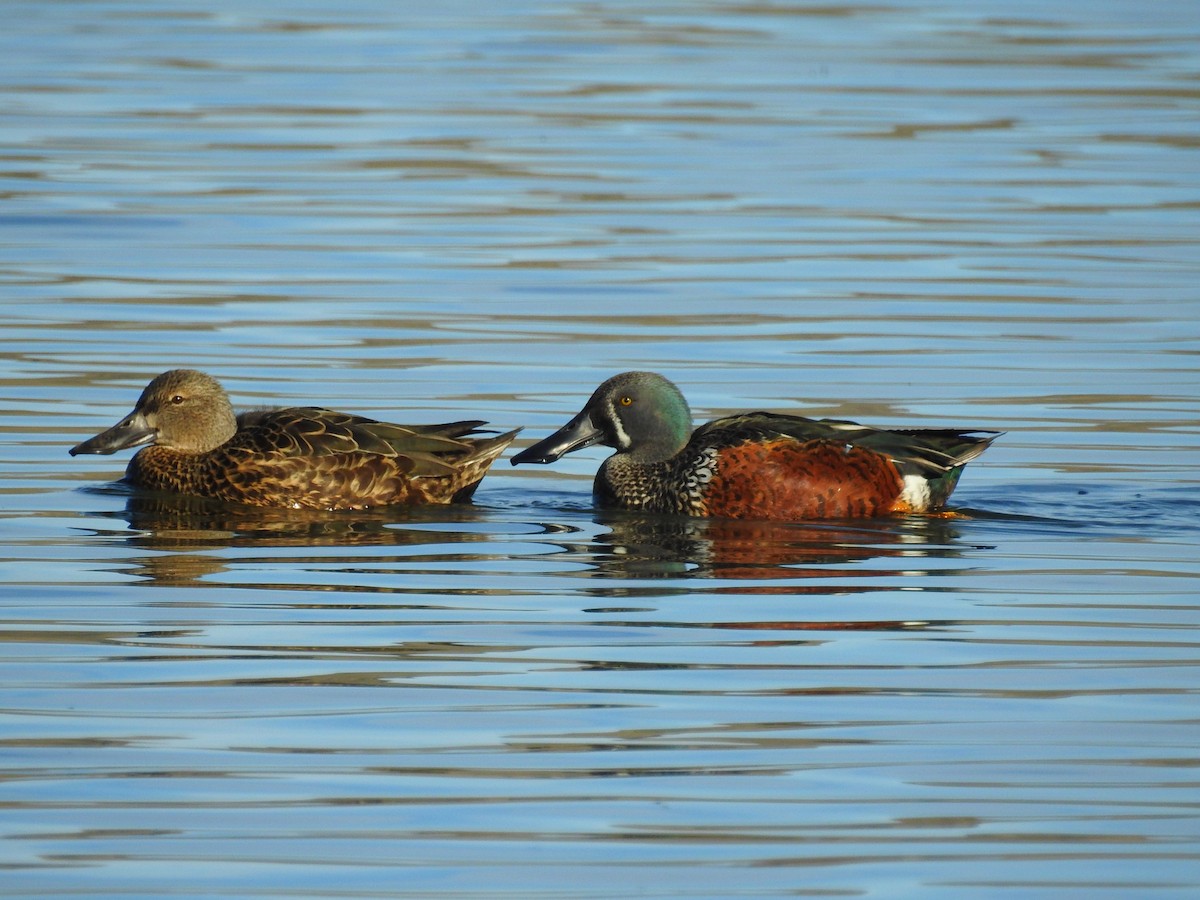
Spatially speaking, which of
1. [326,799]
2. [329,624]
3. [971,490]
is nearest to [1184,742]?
[326,799]

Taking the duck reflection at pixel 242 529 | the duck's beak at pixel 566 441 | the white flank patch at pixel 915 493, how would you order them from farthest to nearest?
the duck's beak at pixel 566 441, the white flank patch at pixel 915 493, the duck reflection at pixel 242 529

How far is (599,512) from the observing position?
1055cm

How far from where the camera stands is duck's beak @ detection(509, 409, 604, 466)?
35.0 feet

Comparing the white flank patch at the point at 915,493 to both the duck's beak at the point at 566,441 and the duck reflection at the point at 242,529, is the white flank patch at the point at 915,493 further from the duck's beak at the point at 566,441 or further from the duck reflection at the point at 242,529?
the duck reflection at the point at 242,529

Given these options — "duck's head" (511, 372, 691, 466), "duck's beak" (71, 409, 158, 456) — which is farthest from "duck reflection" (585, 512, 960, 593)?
"duck's beak" (71, 409, 158, 456)

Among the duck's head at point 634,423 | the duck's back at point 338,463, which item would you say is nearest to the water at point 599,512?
the duck's back at point 338,463

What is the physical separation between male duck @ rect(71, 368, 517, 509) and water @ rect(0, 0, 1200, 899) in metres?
0.18

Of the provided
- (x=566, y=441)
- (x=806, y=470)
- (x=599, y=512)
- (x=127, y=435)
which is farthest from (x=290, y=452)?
(x=806, y=470)

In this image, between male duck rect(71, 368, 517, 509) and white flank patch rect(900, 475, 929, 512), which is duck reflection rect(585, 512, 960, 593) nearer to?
white flank patch rect(900, 475, 929, 512)

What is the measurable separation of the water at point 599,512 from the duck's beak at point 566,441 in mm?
244

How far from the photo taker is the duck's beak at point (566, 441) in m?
10.7

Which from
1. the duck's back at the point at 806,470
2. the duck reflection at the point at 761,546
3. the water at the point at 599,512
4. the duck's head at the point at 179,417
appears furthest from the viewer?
the duck's head at the point at 179,417

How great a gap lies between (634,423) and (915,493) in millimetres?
1313

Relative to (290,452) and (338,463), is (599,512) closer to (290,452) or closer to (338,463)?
(338,463)
